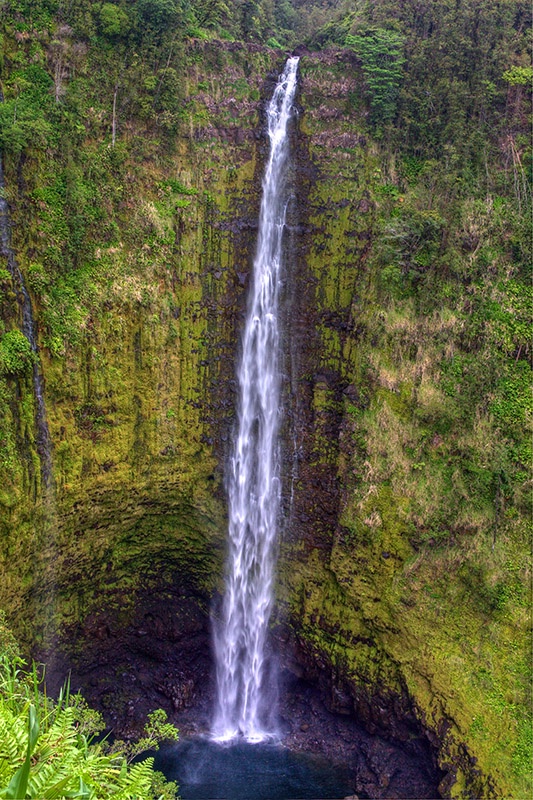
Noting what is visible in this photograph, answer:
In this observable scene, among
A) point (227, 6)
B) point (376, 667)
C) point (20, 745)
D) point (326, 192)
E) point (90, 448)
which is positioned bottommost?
point (376, 667)

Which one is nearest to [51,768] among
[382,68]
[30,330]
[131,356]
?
[30,330]

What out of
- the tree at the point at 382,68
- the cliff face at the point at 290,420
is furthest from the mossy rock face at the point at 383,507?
the tree at the point at 382,68

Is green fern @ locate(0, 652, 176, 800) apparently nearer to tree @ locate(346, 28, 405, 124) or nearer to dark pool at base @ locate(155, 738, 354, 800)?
dark pool at base @ locate(155, 738, 354, 800)

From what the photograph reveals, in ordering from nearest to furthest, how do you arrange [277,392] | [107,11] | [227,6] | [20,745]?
[20,745]
[107,11]
[277,392]
[227,6]

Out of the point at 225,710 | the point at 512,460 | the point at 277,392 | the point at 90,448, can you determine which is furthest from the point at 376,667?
the point at 90,448

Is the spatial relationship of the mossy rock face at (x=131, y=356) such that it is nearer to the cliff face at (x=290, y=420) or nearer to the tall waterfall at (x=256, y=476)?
the cliff face at (x=290, y=420)

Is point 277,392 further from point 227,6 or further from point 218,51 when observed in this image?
point 227,6
